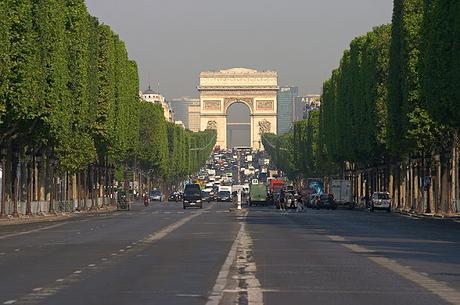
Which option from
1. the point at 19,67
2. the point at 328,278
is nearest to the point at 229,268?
the point at 328,278

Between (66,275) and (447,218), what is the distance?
61.8 metres

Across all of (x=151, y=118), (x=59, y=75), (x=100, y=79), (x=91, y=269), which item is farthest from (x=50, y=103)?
(x=151, y=118)

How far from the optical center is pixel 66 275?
30.7 m

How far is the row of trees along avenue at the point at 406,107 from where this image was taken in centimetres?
8139

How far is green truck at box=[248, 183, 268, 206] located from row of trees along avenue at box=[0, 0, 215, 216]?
15.9 m

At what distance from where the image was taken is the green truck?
163000mm

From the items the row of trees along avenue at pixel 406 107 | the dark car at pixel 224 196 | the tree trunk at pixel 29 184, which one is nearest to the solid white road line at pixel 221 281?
the row of trees along avenue at pixel 406 107

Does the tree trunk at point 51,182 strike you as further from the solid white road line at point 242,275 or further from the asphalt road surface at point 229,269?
the solid white road line at point 242,275

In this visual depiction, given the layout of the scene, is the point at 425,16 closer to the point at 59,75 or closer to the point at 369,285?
the point at 59,75

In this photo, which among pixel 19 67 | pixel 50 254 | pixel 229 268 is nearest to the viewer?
pixel 229 268

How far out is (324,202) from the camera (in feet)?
468

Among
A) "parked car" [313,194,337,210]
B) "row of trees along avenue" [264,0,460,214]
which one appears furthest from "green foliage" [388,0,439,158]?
"parked car" [313,194,337,210]

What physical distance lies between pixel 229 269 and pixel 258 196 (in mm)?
130777

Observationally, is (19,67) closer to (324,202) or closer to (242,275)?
(242,275)
